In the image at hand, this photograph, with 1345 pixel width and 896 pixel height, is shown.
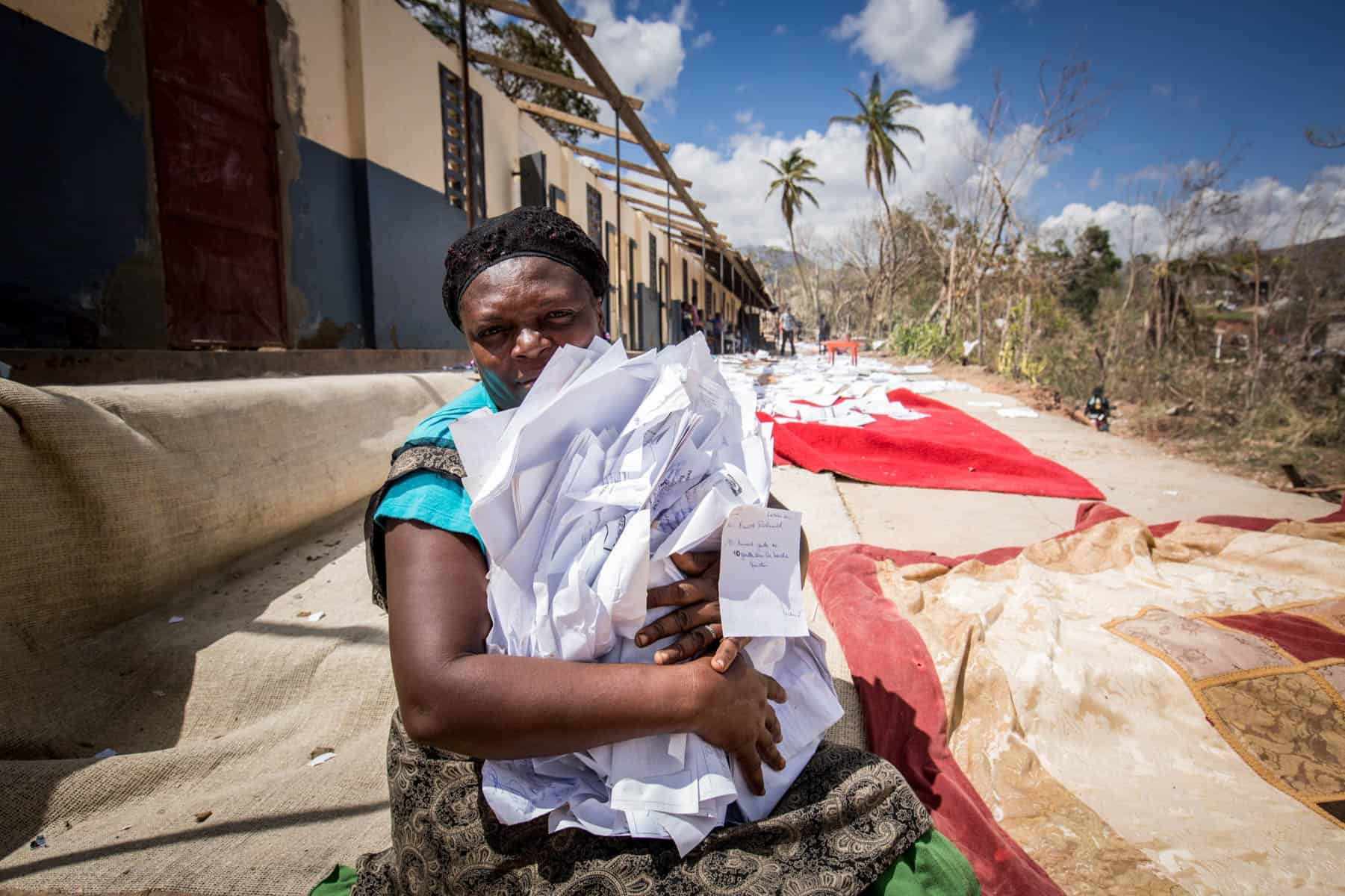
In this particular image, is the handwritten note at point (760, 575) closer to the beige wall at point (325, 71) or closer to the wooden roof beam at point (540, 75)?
the wooden roof beam at point (540, 75)

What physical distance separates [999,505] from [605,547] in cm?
371

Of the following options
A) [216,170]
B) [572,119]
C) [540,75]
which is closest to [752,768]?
[216,170]

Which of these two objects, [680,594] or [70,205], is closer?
[680,594]

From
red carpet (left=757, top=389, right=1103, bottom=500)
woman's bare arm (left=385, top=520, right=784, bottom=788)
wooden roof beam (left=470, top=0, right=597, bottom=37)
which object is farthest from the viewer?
wooden roof beam (left=470, top=0, right=597, bottom=37)

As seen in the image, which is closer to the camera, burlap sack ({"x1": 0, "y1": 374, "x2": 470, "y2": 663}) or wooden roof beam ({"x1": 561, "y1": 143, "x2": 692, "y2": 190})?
burlap sack ({"x1": 0, "y1": 374, "x2": 470, "y2": 663})

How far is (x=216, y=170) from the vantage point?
13.8 feet

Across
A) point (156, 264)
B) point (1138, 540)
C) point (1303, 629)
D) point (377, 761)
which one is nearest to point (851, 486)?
point (1138, 540)

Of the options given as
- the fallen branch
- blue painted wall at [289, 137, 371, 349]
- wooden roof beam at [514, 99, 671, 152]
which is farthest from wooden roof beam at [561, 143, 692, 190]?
the fallen branch

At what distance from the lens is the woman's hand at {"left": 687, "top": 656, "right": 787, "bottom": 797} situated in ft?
2.68

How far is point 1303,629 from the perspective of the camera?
1.74 metres

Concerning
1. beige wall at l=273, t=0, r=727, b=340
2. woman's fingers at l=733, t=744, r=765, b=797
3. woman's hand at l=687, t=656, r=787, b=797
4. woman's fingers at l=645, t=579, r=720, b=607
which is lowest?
woman's fingers at l=733, t=744, r=765, b=797

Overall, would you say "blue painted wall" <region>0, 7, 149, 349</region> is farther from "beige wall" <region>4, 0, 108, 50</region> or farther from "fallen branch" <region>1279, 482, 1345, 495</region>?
"fallen branch" <region>1279, 482, 1345, 495</region>

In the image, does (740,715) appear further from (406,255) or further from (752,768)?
(406,255)

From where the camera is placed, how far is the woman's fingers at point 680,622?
32.9 inches
